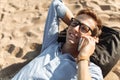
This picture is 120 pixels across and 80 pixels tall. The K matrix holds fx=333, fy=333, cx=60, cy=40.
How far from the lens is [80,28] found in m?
2.89

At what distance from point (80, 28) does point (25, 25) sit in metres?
1.54

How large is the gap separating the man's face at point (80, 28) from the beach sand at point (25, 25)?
650 millimetres

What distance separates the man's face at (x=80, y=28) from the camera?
2.86 meters

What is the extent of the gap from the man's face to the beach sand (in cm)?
65

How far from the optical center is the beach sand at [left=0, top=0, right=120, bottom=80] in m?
3.56

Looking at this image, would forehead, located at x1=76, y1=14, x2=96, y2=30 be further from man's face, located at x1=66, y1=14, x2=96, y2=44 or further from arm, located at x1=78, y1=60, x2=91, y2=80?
arm, located at x1=78, y1=60, x2=91, y2=80

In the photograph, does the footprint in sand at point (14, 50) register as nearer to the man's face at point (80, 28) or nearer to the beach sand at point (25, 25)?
the beach sand at point (25, 25)

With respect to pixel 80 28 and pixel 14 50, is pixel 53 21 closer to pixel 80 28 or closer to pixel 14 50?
pixel 80 28

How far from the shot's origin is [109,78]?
3.28 m

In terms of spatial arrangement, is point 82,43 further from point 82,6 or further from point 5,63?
point 82,6

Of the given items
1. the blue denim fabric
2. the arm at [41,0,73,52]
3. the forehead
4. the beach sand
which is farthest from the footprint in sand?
the forehead

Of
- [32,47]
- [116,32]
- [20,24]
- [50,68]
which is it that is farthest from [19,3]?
[50,68]

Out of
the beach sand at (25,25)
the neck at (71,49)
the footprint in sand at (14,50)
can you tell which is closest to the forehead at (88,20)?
the neck at (71,49)

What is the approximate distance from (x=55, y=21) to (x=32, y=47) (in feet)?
2.08
